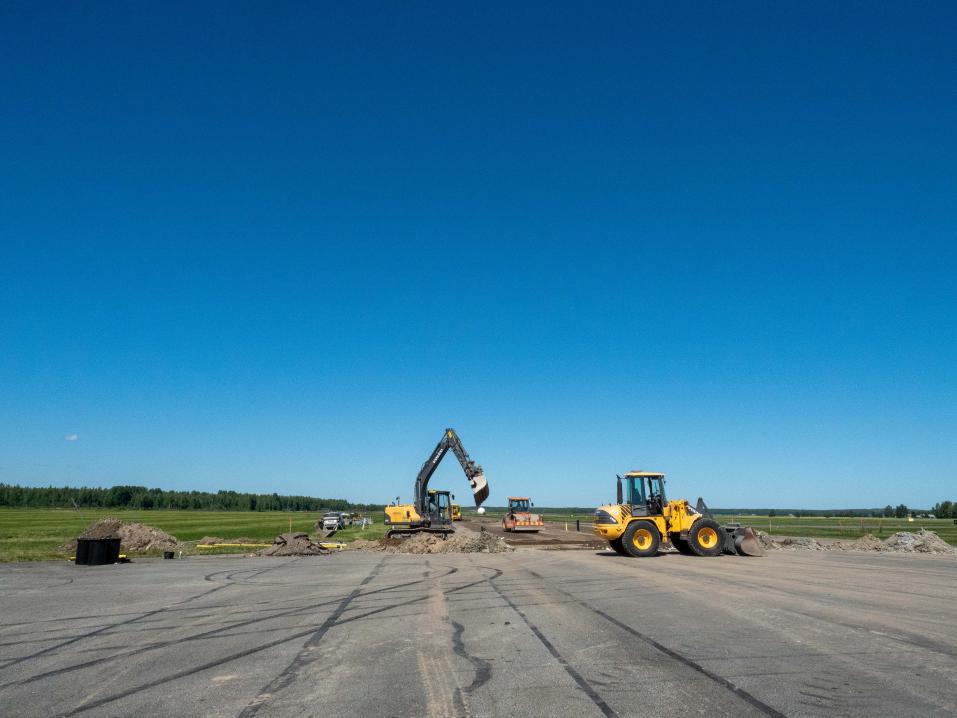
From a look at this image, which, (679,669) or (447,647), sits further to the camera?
(447,647)

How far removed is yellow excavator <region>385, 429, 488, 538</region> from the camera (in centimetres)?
3450

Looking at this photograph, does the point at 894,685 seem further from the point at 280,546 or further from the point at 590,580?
the point at 280,546

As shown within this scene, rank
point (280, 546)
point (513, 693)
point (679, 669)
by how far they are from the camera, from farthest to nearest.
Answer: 1. point (280, 546)
2. point (679, 669)
3. point (513, 693)

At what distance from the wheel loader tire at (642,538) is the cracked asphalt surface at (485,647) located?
24.5 ft

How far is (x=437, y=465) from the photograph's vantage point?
36.0 meters

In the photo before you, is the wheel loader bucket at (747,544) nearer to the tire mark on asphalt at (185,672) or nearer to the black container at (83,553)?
the tire mark on asphalt at (185,672)

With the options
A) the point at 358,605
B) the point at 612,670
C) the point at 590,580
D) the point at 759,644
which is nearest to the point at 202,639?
the point at 358,605

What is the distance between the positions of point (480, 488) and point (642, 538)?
1045 centimetres

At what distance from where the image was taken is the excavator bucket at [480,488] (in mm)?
32500

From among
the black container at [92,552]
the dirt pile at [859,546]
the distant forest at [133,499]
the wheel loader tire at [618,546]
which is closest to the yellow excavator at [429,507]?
the wheel loader tire at [618,546]

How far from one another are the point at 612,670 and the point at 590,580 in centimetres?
961

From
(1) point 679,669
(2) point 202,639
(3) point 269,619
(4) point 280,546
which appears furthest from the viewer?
(4) point 280,546

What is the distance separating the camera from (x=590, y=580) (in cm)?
1650

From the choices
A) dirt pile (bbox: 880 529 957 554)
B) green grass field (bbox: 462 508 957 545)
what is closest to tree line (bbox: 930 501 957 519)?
green grass field (bbox: 462 508 957 545)
